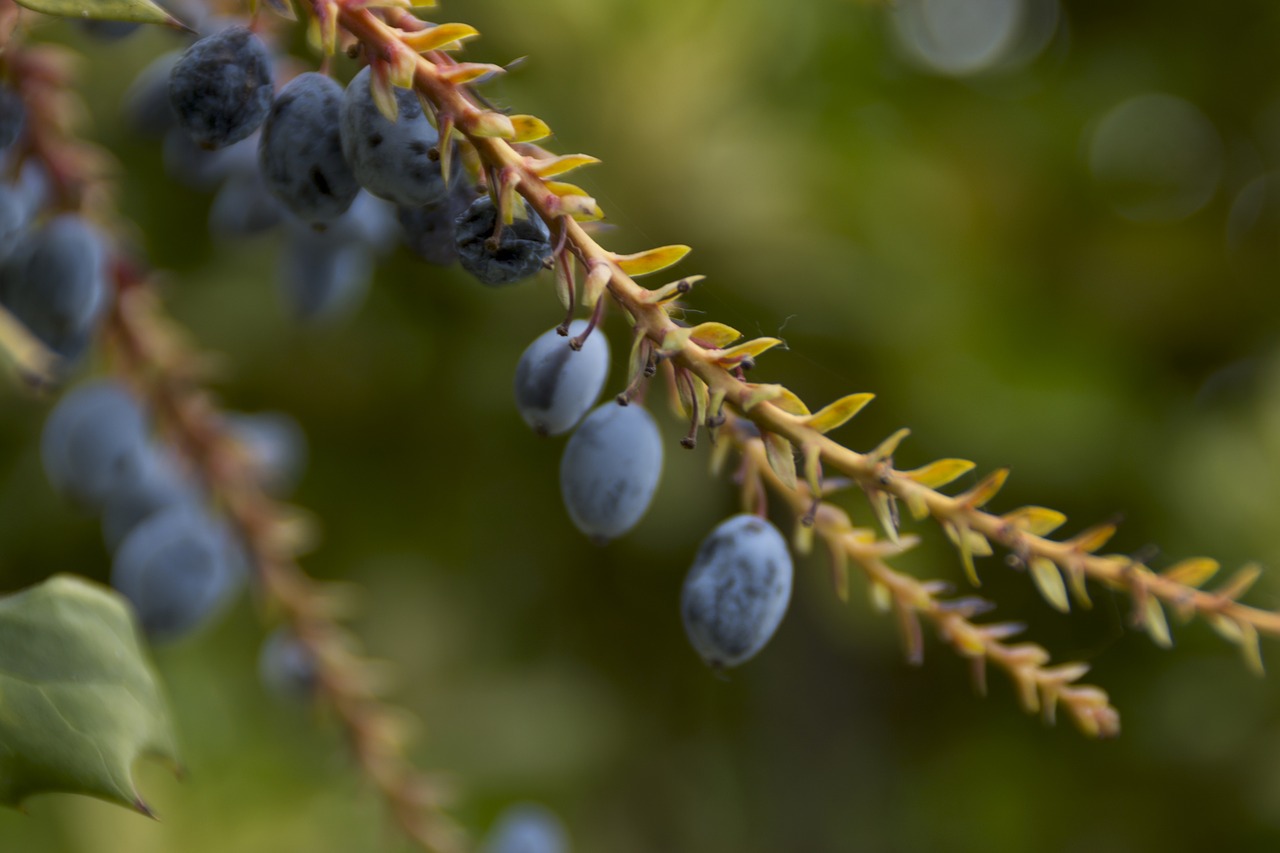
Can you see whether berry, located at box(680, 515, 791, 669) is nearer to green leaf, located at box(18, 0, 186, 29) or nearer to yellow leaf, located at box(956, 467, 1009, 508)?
yellow leaf, located at box(956, 467, 1009, 508)

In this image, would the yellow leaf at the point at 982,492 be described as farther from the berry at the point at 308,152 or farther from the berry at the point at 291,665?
the berry at the point at 291,665

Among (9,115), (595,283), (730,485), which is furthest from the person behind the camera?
(730,485)

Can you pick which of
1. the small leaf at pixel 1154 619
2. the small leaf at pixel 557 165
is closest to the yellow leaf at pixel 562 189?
the small leaf at pixel 557 165

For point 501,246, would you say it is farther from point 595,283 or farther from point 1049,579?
point 1049,579

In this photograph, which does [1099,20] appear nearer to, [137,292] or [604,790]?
[604,790]

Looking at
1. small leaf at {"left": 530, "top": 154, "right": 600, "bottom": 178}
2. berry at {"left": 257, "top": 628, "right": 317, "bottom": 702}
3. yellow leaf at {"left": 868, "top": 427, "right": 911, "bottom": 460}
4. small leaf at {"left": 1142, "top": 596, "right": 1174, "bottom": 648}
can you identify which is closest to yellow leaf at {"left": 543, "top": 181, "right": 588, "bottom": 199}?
small leaf at {"left": 530, "top": 154, "right": 600, "bottom": 178}

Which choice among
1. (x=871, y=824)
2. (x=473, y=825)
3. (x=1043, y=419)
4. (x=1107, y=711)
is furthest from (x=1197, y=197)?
(x=1107, y=711)

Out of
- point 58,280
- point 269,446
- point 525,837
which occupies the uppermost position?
point 58,280

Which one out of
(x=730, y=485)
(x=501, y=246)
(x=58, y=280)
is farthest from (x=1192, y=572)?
(x=730, y=485)
